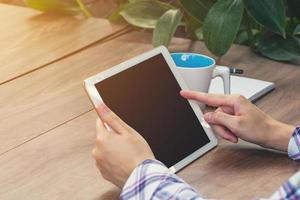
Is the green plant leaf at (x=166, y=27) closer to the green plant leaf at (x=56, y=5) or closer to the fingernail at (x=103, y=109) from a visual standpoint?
the green plant leaf at (x=56, y=5)

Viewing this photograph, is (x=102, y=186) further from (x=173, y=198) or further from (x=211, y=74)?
(x=211, y=74)

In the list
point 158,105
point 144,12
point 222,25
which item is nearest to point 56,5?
point 144,12

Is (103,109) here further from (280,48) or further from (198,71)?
(280,48)

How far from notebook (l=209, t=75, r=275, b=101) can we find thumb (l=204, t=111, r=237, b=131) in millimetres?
211

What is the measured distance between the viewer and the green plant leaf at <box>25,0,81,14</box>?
6.05ft

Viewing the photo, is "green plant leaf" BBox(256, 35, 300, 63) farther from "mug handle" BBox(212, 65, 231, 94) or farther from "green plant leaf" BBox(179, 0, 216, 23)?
"mug handle" BBox(212, 65, 231, 94)

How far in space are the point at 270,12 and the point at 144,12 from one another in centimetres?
38

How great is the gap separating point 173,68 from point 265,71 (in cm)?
43

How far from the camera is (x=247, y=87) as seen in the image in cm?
132

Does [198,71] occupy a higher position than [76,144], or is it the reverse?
[198,71]

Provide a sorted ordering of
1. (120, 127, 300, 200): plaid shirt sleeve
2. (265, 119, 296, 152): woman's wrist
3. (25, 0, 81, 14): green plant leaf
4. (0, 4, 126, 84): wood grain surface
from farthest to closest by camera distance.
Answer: (25, 0, 81, 14): green plant leaf < (0, 4, 126, 84): wood grain surface < (265, 119, 296, 152): woman's wrist < (120, 127, 300, 200): plaid shirt sleeve

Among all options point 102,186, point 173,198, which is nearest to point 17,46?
point 102,186

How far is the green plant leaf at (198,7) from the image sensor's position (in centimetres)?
156

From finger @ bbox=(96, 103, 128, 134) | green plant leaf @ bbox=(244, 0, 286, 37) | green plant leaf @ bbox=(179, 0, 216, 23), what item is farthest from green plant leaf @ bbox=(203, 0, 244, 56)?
finger @ bbox=(96, 103, 128, 134)
